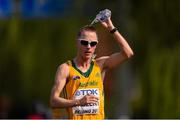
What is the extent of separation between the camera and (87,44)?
848 centimetres

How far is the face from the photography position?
8484mm

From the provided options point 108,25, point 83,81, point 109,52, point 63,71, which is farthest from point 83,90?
point 109,52

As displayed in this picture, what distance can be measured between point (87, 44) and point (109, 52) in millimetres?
11978

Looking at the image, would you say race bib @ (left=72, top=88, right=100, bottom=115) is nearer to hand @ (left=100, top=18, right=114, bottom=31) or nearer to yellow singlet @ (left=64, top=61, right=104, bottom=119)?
yellow singlet @ (left=64, top=61, right=104, bottom=119)

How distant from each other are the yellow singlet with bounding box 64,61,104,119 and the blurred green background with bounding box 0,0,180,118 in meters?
9.24

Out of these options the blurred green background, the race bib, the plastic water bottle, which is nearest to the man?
the race bib

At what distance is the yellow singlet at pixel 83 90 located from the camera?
27.9ft

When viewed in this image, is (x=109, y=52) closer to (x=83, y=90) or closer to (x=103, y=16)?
(x=103, y=16)

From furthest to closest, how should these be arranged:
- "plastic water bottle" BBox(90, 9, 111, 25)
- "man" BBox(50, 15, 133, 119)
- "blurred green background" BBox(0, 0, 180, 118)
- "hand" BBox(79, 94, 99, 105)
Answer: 1. "blurred green background" BBox(0, 0, 180, 118)
2. "plastic water bottle" BBox(90, 9, 111, 25)
3. "man" BBox(50, 15, 133, 119)
4. "hand" BBox(79, 94, 99, 105)

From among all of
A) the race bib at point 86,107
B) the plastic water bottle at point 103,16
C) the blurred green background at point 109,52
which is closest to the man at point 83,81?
the race bib at point 86,107

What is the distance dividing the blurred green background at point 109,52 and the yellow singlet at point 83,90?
30.3 feet

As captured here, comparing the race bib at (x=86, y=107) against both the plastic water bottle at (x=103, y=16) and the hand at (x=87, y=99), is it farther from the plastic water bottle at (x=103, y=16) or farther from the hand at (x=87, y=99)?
the plastic water bottle at (x=103, y=16)

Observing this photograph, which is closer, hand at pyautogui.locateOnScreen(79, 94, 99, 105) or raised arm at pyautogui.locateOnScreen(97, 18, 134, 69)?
hand at pyautogui.locateOnScreen(79, 94, 99, 105)

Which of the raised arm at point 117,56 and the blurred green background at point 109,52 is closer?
the raised arm at point 117,56
